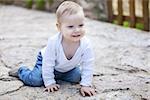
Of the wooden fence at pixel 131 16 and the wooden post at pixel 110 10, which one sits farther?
the wooden post at pixel 110 10

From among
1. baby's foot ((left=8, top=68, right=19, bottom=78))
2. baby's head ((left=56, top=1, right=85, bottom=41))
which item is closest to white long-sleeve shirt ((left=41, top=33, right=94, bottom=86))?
baby's head ((left=56, top=1, right=85, bottom=41))

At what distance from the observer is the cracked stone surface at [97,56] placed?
2.50 metres

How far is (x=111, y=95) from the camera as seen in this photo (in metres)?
2.47

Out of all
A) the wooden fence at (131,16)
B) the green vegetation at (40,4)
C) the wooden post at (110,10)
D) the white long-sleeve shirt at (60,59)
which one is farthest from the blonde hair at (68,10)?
the green vegetation at (40,4)

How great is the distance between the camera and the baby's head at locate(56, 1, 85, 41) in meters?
2.39

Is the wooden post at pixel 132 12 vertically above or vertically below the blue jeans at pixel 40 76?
above

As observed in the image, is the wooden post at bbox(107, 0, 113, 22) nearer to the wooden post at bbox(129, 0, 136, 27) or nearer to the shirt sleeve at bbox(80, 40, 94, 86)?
Result: the wooden post at bbox(129, 0, 136, 27)

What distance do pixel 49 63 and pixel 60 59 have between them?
0.25 ft

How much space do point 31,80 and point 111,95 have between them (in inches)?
22.3

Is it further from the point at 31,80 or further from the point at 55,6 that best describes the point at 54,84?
the point at 55,6

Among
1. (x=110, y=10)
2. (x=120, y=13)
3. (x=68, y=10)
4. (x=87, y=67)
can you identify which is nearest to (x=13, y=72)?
(x=87, y=67)

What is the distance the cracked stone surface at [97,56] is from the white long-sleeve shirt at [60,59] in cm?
11

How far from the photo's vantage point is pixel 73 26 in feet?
7.88

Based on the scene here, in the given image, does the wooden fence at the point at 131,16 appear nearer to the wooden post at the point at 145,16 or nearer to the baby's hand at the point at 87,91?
the wooden post at the point at 145,16
